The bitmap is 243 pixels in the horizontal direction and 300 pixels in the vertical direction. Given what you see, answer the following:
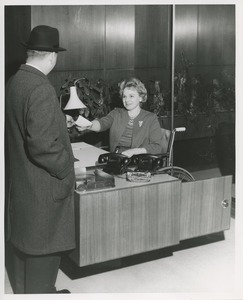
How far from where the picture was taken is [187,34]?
21.7 feet

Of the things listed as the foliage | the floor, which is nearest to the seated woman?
the floor

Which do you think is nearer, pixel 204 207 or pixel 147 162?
pixel 147 162

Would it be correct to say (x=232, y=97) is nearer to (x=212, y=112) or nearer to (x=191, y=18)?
(x=212, y=112)

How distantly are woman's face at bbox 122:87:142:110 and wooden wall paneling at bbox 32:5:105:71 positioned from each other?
178 centimetres

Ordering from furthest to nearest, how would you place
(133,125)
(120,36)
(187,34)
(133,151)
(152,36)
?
(187,34), (152,36), (120,36), (133,125), (133,151)

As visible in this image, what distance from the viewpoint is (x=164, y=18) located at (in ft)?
21.4

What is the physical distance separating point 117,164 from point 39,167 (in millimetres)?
959

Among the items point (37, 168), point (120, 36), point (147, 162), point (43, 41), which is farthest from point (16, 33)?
point (37, 168)

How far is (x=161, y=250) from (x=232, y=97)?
3146 mm

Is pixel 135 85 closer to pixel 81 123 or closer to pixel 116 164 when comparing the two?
pixel 81 123

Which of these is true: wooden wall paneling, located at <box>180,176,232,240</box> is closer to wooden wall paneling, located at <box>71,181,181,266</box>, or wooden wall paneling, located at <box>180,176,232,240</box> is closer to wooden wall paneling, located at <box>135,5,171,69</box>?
wooden wall paneling, located at <box>71,181,181,266</box>

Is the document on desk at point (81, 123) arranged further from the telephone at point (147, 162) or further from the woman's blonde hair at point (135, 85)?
the telephone at point (147, 162)

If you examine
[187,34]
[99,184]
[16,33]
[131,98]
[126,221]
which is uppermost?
[187,34]

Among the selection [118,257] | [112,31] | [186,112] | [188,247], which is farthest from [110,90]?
[118,257]
